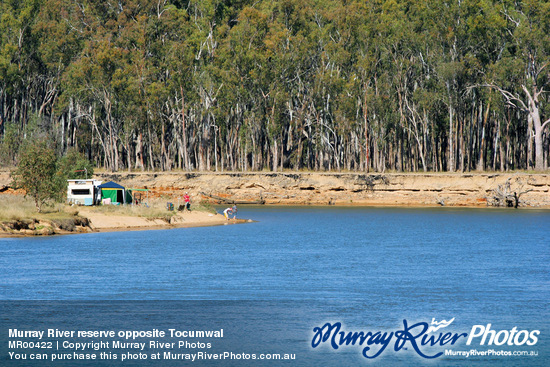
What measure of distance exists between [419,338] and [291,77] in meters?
74.5

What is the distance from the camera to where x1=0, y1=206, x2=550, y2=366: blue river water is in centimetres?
2394

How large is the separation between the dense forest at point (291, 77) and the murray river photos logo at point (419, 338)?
6152 centimetres

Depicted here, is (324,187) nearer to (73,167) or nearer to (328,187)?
(328,187)

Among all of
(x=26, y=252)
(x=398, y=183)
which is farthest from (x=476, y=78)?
(x=26, y=252)

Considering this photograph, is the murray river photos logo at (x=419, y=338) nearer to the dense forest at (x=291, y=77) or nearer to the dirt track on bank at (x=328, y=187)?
the dirt track on bank at (x=328, y=187)

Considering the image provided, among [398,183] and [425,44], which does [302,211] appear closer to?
[398,183]

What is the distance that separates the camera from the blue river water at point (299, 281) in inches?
942

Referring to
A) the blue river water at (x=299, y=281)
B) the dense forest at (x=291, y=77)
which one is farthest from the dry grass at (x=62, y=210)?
the dense forest at (x=291, y=77)

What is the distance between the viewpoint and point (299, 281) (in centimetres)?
3288

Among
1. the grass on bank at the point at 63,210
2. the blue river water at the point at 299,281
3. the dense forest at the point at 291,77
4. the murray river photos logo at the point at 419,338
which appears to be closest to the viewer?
the murray river photos logo at the point at 419,338

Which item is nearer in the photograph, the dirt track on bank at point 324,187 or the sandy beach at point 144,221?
the sandy beach at point 144,221

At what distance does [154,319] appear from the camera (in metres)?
24.4

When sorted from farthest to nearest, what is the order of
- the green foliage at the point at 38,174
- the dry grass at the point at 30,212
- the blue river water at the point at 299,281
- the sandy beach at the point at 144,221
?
the sandy beach at the point at 144,221
the green foliage at the point at 38,174
the dry grass at the point at 30,212
the blue river water at the point at 299,281

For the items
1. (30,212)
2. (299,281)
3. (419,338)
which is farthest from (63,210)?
(419,338)
